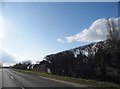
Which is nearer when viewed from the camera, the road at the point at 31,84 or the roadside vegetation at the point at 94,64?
the road at the point at 31,84

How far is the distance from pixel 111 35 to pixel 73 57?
3137 centimetres

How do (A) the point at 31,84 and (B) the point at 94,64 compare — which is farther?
(B) the point at 94,64

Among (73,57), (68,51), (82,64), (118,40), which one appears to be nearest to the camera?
(118,40)

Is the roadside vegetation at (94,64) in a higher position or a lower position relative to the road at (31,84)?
higher

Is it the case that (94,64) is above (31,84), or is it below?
above

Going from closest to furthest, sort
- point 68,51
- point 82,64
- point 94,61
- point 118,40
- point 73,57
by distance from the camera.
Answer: point 118,40
point 94,61
point 82,64
point 73,57
point 68,51

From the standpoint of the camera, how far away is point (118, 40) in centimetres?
3756

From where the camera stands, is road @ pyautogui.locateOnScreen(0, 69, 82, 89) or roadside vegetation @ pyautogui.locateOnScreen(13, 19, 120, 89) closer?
road @ pyautogui.locateOnScreen(0, 69, 82, 89)

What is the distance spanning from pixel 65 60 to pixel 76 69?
28.7 feet

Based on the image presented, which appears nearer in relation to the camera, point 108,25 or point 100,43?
point 108,25

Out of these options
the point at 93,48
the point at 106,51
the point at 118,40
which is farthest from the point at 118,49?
the point at 93,48

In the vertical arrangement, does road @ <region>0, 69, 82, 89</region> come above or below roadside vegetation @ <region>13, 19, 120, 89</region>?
below

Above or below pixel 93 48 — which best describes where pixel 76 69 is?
below

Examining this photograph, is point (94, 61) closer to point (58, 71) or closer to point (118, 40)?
point (118, 40)
